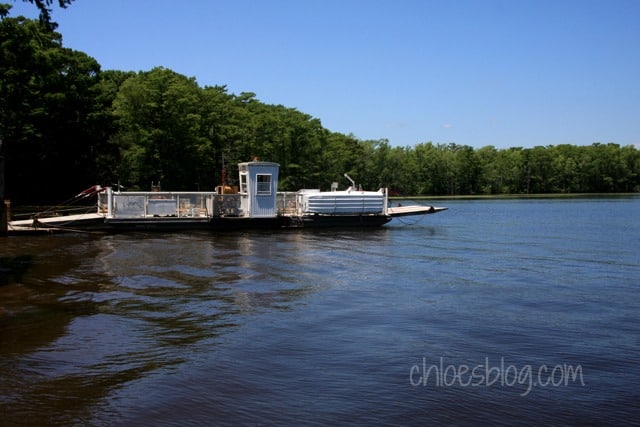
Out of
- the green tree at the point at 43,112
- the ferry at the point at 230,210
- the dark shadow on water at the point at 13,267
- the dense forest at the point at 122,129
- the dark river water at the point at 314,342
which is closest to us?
the dark river water at the point at 314,342

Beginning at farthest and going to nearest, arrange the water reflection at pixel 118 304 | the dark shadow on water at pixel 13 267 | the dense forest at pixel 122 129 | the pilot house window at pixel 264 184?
the dense forest at pixel 122 129, the pilot house window at pixel 264 184, the dark shadow on water at pixel 13 267, the water reflection at pixel 118 304

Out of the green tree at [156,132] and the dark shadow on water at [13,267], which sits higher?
the green tree at [156,132]

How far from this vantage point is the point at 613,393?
877 centimetres

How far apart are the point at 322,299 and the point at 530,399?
767 centimetres

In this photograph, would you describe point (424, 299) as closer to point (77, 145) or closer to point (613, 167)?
point (77, 145)

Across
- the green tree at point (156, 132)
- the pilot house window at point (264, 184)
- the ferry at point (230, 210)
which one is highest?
the green tree at point (156, 132)

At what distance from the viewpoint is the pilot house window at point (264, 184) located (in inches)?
1457

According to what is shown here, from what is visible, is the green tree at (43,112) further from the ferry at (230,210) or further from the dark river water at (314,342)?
the dark river water at (314,342)

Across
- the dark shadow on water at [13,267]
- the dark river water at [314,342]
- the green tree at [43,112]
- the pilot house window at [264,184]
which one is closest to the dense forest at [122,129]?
the green tree at [43,112]

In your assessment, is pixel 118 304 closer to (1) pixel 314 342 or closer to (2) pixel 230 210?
(1) pixel 314 342

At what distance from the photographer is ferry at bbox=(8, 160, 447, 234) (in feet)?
111

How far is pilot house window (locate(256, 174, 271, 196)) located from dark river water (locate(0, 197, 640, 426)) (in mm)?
14189

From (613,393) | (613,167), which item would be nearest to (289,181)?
(613,393)

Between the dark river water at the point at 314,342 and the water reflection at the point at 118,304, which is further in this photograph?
the water reflection at the point at 118,304
